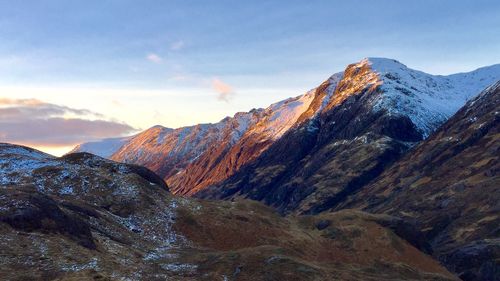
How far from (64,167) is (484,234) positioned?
5530 inches

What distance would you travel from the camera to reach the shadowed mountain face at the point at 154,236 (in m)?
62.0

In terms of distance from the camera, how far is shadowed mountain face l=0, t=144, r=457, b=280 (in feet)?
204

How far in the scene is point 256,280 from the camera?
66.8m

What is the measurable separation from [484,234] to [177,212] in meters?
121

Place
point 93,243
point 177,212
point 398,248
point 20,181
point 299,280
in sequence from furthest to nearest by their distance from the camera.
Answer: point 398,248 < point 177,212 < point 20,181 < point 93,243 < point 299,280

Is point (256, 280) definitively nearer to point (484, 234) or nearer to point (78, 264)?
point (78, 264)

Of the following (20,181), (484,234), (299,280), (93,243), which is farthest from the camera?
(484,234)

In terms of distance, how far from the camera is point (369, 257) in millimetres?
109250

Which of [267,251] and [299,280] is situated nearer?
[299,280]

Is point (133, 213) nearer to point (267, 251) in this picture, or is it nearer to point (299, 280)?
point (267, 251)

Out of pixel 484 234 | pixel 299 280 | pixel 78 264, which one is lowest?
pixel 484 234

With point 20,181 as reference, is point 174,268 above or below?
below

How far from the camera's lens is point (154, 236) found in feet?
307

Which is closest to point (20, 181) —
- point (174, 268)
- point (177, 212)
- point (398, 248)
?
point (177, 212)
